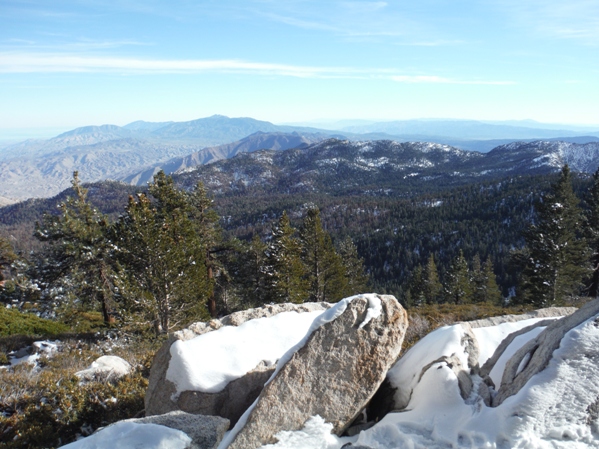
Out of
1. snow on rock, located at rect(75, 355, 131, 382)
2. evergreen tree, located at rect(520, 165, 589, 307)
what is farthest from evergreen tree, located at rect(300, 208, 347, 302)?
snow on rock, located at rect(75, 355, 131, 382)

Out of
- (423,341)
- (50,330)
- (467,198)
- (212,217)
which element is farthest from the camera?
(467,198)

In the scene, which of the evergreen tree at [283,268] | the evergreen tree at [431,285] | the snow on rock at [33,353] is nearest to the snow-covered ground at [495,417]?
the snow on rock at [33,353]

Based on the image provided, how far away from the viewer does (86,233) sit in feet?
73.2

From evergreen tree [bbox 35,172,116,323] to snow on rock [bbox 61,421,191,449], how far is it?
17615 millimetres

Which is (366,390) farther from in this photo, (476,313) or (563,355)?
(476,313)

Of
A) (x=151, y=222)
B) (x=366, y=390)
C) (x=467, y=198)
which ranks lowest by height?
(x=467, y=198)

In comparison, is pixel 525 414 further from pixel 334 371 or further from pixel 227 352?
pixel 227 352

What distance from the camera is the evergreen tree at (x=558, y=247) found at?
27.2 meters

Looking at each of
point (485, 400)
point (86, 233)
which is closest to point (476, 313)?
point (485, 400)

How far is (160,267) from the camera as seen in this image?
60.2ft

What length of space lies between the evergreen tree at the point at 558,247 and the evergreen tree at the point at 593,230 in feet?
1.79

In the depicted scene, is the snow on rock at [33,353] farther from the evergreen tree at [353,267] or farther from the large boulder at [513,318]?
the evergreen tree at [353,267]

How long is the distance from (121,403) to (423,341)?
26.4 feet

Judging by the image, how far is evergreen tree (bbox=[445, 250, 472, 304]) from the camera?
4284 centimetres
